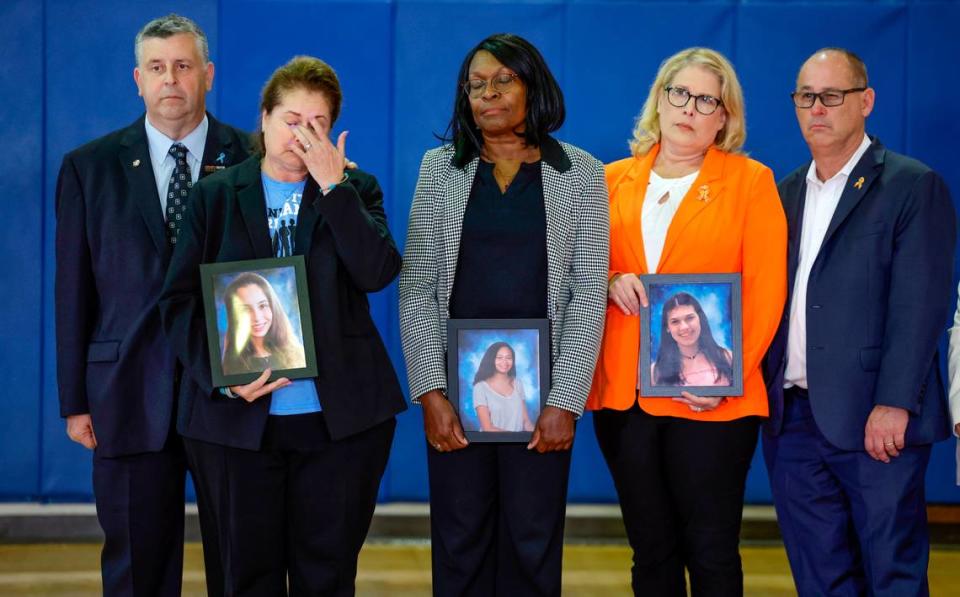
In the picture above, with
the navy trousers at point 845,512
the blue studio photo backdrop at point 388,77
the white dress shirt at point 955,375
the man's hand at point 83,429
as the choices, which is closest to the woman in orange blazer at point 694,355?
the navy trousers at point 845,512

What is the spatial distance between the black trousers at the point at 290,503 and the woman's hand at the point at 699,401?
893 mm

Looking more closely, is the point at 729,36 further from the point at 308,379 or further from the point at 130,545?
the point at 130,545

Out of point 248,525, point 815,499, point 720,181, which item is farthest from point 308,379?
point 815,499

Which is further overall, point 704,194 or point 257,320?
point 704,194

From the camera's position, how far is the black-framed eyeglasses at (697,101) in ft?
10.0

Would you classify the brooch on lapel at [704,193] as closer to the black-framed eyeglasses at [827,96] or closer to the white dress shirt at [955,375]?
the black-framed eyeglasses at [827,96]

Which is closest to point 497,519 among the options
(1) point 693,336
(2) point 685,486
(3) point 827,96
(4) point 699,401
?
(2) point 685,486

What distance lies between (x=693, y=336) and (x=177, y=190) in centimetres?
158

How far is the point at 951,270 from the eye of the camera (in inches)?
122


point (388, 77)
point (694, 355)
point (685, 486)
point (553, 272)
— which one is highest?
point (388, 77)

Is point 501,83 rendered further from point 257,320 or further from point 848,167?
point 848,167

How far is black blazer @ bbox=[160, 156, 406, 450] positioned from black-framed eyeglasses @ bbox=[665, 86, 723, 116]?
104 centimetres

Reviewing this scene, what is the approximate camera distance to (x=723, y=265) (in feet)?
9.85

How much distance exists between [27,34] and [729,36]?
329 centimetres
